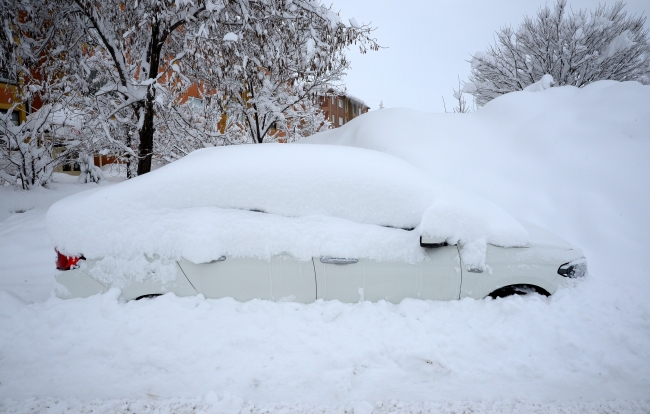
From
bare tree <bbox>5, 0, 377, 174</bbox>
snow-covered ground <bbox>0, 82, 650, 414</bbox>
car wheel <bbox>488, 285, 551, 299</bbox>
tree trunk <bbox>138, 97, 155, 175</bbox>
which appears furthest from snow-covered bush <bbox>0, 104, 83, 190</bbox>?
car wheel <bbox>488, 285, 551, 299</bbox>

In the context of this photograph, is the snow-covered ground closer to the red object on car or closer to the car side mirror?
the red object on car

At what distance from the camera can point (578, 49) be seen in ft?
36.7

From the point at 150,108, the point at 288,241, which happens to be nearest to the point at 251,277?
the point at 288,241

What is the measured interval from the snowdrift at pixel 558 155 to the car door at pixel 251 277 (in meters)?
2.80

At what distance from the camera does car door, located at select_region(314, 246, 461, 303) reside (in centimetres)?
293

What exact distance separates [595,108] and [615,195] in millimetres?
2580

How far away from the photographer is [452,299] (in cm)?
301

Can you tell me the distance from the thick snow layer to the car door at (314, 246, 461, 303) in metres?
0.09

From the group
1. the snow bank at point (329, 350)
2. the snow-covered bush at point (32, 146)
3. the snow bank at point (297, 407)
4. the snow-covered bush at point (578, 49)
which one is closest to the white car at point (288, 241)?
the snow bank at point (329, 350)

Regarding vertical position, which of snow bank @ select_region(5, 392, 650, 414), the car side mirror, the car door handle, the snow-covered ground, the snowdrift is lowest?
snow bank @ select_region(5, 392, 650, 414)

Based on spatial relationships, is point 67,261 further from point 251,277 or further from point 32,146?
point 32,146

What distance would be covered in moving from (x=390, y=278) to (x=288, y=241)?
940 mm

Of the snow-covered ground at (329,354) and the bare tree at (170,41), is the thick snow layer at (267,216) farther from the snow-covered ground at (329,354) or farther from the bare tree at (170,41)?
the bare tree at (170,41)

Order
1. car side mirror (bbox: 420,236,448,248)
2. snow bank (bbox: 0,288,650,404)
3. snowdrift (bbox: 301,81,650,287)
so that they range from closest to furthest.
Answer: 1. snow bank (bbox: 0,288,650,404)
2. car side mirror (bbox: 420,236,448,248)
3. snowdrift (bbox: 301,81,650,287)
